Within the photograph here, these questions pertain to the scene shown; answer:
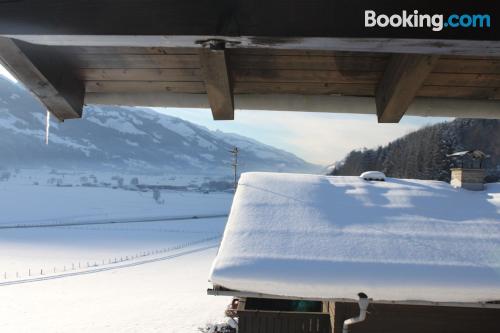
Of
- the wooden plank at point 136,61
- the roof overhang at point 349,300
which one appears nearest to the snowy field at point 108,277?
the roof overhang at point 349,300

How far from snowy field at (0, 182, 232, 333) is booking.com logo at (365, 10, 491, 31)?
51.5ft

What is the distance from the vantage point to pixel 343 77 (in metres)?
2.04

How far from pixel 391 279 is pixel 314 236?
5.22 feet

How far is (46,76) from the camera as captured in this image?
6.02 feet

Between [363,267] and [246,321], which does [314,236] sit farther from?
[246,321]

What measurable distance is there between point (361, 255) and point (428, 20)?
5.79 metres

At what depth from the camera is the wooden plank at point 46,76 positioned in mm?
1620

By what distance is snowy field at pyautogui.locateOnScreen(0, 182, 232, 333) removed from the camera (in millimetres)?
16797

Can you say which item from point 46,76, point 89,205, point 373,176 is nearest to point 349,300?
point 373,176

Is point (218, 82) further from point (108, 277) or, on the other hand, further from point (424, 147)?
point (424, 147)

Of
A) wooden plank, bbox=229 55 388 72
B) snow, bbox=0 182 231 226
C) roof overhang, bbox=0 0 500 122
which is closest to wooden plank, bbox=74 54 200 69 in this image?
roof overhang, bbox=0 0 500 122

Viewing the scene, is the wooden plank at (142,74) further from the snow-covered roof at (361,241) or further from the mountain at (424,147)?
the mountain at (424,147)

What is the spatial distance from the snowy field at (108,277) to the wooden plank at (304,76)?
1489 cm

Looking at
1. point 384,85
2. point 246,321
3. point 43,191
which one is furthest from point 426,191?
point 43,191
